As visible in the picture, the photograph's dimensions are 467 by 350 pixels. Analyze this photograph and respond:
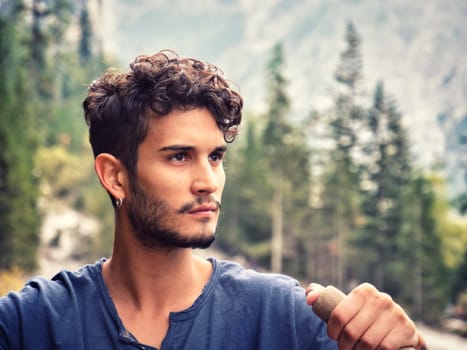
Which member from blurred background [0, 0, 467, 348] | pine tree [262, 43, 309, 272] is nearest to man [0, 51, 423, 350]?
blurred background [0, 0, 467, 348]

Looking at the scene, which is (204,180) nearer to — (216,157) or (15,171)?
(216,157)

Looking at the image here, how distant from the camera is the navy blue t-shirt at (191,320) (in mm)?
1833

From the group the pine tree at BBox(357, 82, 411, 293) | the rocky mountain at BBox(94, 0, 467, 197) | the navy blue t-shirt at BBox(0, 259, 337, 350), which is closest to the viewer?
the navy blue t-shirt at BBox(0, 259, 337, 350)

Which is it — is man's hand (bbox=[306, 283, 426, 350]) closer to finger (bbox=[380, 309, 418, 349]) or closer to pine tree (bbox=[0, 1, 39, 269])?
finger (bbox=[380, 309, 418, 349])

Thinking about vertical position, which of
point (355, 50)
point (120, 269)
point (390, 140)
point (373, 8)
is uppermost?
point (373, 8)

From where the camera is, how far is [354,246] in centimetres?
2258

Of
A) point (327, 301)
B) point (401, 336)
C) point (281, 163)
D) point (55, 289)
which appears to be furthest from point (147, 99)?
point (281, 163)

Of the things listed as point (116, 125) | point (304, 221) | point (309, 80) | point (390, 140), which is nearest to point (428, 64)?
point (309, 80)

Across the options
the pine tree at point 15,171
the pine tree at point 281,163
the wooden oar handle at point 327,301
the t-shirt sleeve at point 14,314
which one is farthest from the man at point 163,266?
the pine tree at point 281,163

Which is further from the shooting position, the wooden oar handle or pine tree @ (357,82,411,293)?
pine tree @ (357,82,411,293)

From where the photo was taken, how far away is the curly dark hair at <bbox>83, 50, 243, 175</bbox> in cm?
201

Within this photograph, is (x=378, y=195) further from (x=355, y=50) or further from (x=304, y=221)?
(x=355, y=50)

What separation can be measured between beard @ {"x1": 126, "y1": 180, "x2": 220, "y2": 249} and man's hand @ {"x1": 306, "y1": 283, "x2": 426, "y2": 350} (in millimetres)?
651

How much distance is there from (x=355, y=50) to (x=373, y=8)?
1363cm
